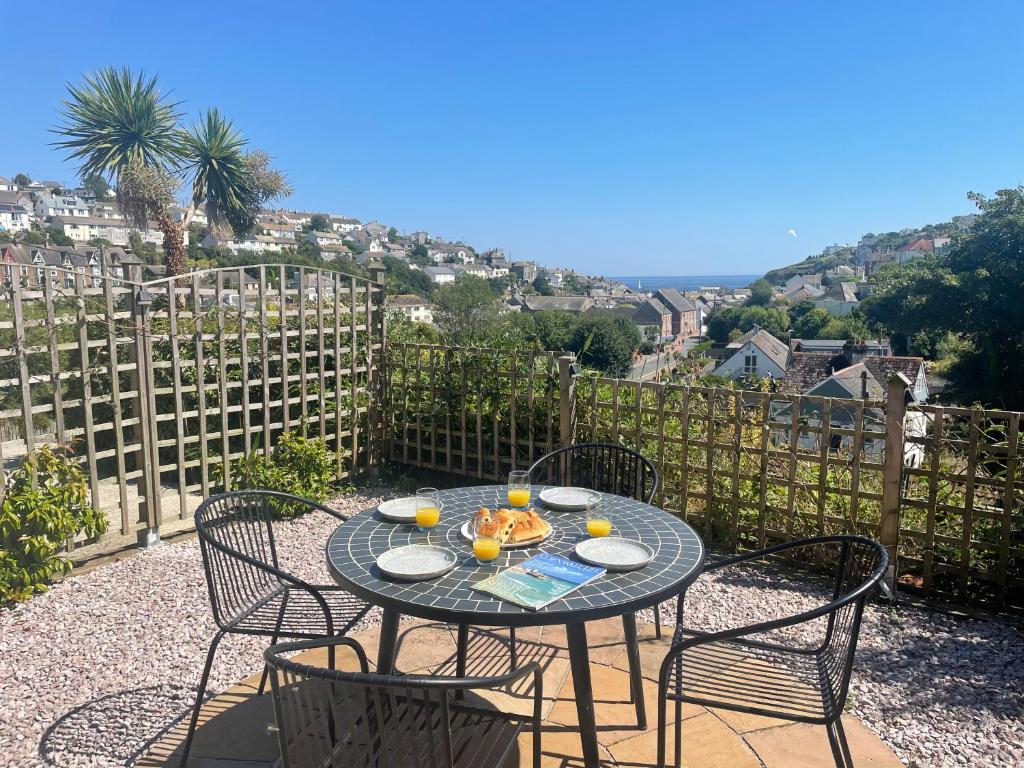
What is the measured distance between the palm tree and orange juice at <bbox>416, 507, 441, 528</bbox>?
15277 mm

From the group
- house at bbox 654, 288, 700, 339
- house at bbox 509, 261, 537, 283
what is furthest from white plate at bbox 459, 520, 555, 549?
house at bbox 509, 261, 537, 283

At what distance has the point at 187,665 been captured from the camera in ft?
9.75

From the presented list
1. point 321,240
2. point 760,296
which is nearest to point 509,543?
point 321,240

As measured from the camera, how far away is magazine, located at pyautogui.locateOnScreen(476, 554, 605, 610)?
5.93 feet

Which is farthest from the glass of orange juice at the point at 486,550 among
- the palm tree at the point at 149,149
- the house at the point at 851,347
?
the house at the point at 851,347

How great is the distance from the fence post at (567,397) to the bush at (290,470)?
1.94 meters

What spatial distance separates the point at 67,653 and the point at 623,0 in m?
13.5

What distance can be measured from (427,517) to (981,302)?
25909mm

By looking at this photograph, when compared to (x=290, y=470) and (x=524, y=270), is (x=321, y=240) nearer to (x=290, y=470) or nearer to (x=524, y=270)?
(x=524, y=270)

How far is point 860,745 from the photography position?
2.36 metres

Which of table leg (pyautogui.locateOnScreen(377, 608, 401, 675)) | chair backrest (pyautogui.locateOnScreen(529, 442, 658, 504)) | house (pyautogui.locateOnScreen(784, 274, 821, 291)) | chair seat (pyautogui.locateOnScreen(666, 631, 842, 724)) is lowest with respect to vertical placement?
chair seat (pyautogui.locateOnScreen(666, 631, 842, 724))

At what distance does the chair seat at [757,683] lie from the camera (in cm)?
187

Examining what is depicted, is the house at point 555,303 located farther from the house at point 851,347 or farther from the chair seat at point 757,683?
the chair seat at point 757,683

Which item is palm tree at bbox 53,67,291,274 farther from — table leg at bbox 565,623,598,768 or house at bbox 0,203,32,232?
house at bbox 0,203,32,232
